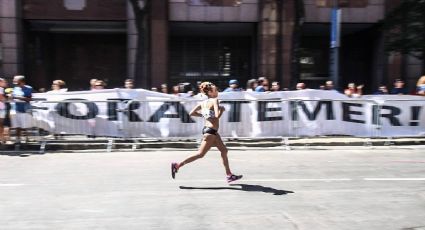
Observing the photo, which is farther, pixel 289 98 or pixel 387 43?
pixel 387 43

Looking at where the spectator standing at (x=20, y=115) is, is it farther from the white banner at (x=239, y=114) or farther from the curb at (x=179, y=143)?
the curb at (x=179, y=143)

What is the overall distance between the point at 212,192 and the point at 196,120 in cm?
504

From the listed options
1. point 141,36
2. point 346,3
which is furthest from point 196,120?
point 346,3

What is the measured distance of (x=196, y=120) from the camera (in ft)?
39.6

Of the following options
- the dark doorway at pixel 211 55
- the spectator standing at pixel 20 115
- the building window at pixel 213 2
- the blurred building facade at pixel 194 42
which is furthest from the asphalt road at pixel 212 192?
the dark doorway at pixel 211 55

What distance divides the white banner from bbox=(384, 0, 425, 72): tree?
161 inches

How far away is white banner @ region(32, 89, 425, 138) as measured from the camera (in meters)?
11.9

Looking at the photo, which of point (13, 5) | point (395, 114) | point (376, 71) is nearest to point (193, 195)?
point (395, 114)

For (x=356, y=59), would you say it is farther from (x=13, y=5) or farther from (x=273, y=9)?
(x=13, y=5)

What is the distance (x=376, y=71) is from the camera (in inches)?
827

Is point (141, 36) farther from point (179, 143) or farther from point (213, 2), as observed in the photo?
point (179, 143)

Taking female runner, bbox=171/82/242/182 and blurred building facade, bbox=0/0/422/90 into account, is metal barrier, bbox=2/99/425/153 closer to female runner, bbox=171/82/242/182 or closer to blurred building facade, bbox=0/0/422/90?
→ female runner, bbox=171/82/242/182

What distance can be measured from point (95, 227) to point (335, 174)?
4.80 metres

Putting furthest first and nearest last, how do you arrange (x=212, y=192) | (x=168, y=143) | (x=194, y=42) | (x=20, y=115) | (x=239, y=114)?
(x=194, y=42), (x=239, y=114), (x=168, y=143), (x=20, y=115), (x=212, y=192)
